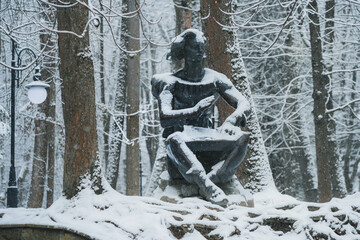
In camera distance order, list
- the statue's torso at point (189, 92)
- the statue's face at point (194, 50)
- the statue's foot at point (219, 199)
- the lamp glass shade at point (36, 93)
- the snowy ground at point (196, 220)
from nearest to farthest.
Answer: the snowy ground at point (196, 220) < the statue's foot at point (219, 199) < the statue's face at point (194, 50) < the statue's torso at point (189, 92) < the lamp glass shade at point (36, 93)

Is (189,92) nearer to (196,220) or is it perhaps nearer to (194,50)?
(194,50)

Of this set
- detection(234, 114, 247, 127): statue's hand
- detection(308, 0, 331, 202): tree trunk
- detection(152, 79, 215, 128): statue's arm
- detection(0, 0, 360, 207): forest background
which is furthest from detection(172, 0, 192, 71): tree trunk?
detection(234, 114, 247, 127): statue's hand

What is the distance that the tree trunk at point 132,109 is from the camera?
13430mm

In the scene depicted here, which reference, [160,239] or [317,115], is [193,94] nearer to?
[160,239]

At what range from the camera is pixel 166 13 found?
23.9m

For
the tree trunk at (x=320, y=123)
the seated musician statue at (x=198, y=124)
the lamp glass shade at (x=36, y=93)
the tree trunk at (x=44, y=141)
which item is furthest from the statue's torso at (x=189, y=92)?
the tree trunk at (x=44, y=141)

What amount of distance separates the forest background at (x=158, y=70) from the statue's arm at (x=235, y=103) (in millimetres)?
823

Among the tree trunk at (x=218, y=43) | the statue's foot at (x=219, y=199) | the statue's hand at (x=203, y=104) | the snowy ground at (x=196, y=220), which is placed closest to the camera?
the snowy ground at (x=196, y=220)

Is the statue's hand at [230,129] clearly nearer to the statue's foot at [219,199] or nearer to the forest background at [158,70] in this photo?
the statue's foot at [219,199]

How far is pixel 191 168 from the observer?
18.2 feet

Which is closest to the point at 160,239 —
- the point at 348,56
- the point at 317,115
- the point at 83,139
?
the point at 83,139

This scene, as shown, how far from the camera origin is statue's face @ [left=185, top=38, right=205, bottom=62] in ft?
20.5

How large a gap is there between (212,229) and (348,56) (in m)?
14.6

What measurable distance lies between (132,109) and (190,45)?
7758 millimetres
